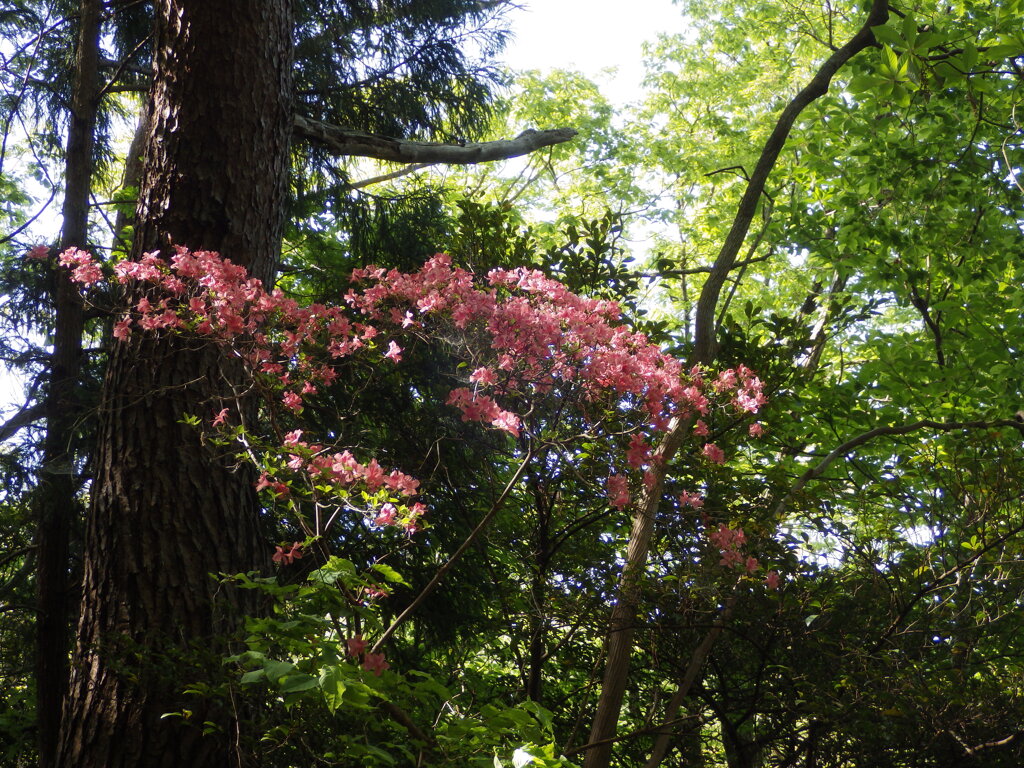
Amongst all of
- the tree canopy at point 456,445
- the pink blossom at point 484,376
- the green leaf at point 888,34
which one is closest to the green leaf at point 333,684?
the tree canopy at point 456,445

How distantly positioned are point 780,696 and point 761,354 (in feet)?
4.88

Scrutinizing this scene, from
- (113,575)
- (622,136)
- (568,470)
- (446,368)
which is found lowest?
(113,575)

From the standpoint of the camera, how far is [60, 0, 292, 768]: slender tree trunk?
2551 mm

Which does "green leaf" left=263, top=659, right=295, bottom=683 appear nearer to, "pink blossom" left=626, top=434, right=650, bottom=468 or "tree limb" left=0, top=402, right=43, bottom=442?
"pink blossom" left=626, top=434, right=650, bottom=468

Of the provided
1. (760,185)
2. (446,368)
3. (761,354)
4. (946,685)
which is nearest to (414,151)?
(446,368)

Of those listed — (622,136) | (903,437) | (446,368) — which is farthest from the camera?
(622,136)

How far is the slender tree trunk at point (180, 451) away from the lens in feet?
8.37

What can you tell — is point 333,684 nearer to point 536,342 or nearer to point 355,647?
point 355,647

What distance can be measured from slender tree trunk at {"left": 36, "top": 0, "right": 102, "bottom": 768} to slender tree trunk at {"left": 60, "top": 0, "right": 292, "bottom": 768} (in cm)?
108

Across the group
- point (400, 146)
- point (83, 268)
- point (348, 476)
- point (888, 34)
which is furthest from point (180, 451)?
point (888, 34)

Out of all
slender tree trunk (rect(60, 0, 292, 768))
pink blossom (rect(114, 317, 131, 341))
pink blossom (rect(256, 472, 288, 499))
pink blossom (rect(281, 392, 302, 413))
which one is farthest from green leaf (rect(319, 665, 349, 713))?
pink blossom (rect(114, 317, 131, 341))

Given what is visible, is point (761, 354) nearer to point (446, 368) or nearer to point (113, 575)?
point (446, 368)

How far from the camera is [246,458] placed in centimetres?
252

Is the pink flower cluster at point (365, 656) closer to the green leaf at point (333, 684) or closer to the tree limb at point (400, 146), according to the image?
the green leaf at point (333, 684)
